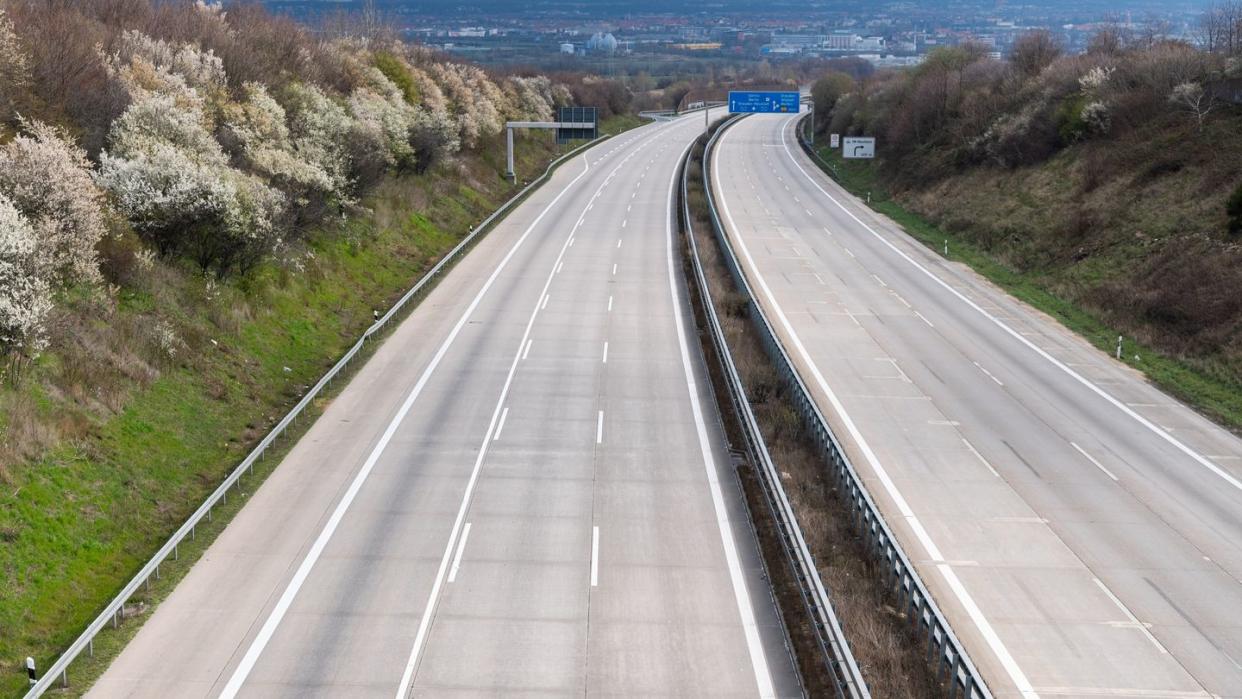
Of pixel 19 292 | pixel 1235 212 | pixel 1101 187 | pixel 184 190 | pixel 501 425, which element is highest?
pixel 184 190

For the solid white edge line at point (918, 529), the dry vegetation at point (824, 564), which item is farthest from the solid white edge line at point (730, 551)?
the solid white edge line at point (918, 529)

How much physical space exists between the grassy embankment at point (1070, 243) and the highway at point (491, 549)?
14.1 meters

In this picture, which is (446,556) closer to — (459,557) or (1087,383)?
(459,557)

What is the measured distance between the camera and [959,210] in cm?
6128

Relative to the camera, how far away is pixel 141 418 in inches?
963

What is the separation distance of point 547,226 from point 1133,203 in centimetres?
2790

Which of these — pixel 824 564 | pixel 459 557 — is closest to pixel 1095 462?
pixel 824 564

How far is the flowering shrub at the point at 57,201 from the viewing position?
25.9 metres

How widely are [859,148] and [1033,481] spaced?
2290 inches

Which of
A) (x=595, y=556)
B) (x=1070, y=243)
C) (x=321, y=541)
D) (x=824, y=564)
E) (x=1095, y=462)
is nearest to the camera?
(x=824, y=564)

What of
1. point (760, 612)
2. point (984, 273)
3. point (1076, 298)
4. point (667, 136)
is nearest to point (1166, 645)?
point (760, 612)

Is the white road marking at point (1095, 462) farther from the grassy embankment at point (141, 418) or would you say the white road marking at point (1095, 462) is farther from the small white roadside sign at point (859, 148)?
the small white roadside sign at point (859, 148)

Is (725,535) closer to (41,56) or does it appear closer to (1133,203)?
(41,56)

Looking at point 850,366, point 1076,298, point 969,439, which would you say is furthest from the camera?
Result: point 1076,298
